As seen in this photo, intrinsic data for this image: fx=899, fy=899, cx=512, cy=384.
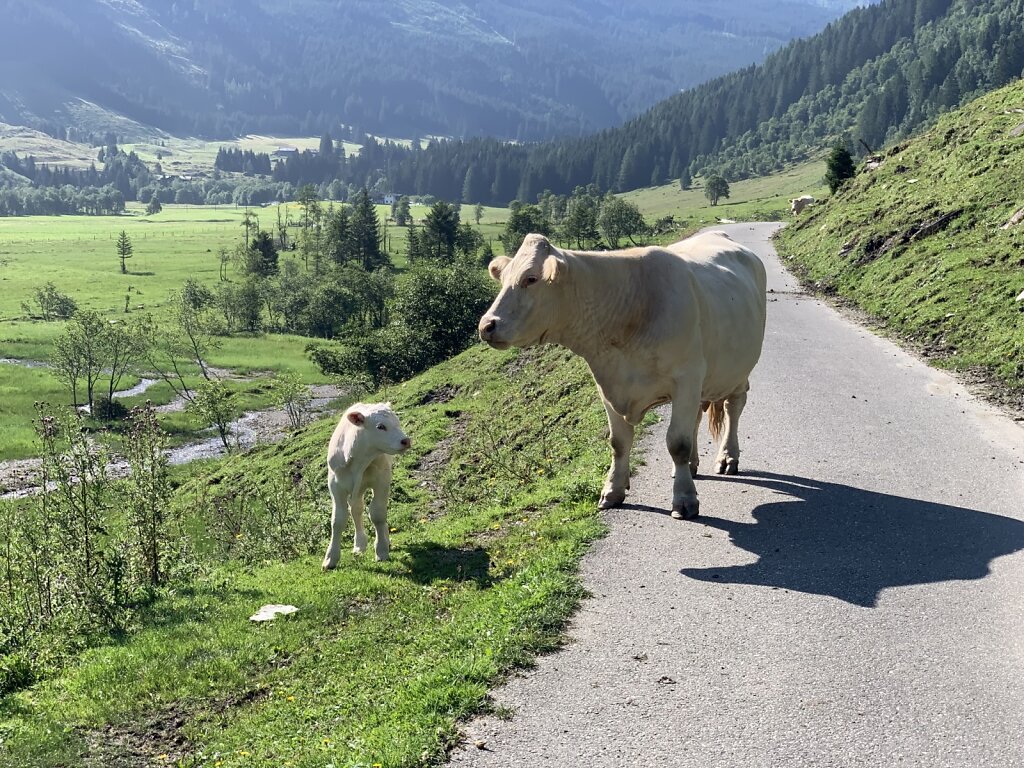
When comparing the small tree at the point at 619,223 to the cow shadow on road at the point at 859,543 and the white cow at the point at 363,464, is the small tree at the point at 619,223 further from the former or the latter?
the cow shadow on road at the point at 859,543

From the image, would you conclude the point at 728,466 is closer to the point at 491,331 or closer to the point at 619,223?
the point at 491,331

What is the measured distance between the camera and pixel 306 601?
11.3m

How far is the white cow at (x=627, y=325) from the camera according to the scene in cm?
1053

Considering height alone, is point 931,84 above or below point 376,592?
above

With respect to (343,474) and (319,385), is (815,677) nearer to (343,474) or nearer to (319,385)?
(343,474)

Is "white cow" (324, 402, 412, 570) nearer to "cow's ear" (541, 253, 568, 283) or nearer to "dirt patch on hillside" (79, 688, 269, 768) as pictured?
"cow's ear" (541, 253, 568, 283)

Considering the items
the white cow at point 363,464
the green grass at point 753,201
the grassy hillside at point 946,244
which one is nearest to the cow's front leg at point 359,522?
the white cow at point 363,464

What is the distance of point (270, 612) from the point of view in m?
11.0

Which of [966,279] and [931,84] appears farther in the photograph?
[931,84]

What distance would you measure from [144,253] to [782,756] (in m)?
187

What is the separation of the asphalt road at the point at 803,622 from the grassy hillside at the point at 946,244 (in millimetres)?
6264

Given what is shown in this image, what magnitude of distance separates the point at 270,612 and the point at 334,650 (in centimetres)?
184

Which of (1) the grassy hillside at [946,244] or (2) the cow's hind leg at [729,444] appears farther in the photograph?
(1) the grassy hillside at [946,244]

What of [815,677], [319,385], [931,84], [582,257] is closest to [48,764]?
[815,677]
